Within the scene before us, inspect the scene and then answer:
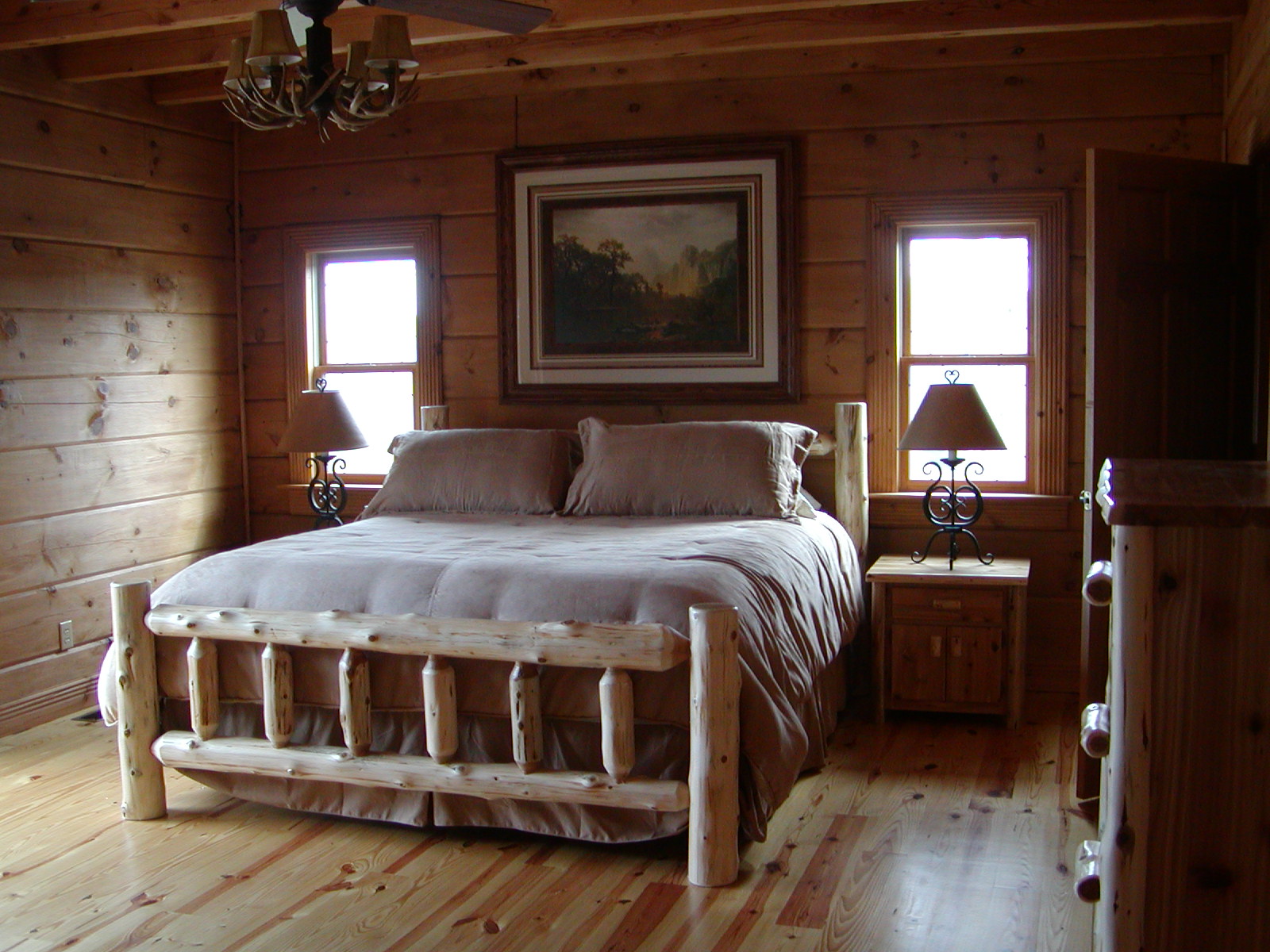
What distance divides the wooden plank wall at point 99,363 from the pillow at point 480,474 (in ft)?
3.38

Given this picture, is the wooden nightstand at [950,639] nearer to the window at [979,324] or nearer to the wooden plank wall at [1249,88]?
the window at [979,324]

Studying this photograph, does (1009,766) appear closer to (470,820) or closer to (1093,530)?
(1093,530)

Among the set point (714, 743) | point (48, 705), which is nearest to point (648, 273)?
point (714, 743)

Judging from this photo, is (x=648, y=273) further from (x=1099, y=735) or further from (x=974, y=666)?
(x=1099, y=735)

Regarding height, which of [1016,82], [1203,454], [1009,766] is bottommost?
[1009,766]

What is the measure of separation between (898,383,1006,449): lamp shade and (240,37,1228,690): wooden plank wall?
47 centimetres

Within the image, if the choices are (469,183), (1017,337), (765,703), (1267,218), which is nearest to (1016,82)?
(1017,337)

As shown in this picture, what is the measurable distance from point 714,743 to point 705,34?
8.49 ft

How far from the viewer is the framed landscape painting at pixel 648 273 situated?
4461mm

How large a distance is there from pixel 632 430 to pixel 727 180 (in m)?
1.06

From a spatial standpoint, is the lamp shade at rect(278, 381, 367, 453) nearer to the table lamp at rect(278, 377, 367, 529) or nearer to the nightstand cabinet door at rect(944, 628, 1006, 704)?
the table lamp at rect(278, 377, 367, 529)

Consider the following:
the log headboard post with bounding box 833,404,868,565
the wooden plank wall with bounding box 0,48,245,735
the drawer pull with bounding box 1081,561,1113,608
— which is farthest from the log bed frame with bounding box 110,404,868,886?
the log headboard post with bounding box 833,404,868,565

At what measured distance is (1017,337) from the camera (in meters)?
4.31

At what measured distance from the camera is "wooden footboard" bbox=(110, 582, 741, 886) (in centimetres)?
265
